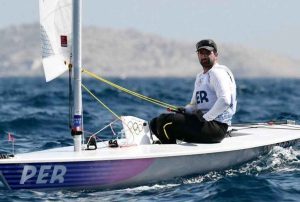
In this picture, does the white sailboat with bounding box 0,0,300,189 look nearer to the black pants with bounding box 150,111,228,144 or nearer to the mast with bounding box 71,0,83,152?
the mast with bounding box 71,0,83,152

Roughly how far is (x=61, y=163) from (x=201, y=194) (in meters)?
1.95

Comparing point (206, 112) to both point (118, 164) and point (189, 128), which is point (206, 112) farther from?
point (118, 164)

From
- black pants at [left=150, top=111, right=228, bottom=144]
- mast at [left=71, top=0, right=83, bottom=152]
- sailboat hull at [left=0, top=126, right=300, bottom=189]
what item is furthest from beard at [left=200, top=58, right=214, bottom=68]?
mast at [left=71, top=0, right=83, bottom=152]

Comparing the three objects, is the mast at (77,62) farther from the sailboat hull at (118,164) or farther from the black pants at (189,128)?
the black pants at (189,128)

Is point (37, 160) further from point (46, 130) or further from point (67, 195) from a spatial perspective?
point (46, 130)

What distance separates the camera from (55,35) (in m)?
10.3

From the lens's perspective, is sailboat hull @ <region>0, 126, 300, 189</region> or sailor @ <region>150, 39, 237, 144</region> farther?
sailor @ <region>150, 39, 237, 144</region>

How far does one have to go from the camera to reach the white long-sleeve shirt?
11.1 metres

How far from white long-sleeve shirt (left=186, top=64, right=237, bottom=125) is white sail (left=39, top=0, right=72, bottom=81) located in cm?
228

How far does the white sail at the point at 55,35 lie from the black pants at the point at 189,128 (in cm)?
196

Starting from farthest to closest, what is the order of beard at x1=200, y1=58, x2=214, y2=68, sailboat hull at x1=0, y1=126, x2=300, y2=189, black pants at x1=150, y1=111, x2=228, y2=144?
1. beard at x1=200, y1=58, x2=214, y2=68
2. black pants at x1=150, y1=111, x2=228, y2=144
3. sailboat hull at x1=0, y1=126, x2=300, y2=189

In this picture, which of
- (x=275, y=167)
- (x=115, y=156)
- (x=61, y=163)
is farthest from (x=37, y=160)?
(x=275, y=167)

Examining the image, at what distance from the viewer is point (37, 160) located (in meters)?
9.60

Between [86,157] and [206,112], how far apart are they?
96.5 inches
